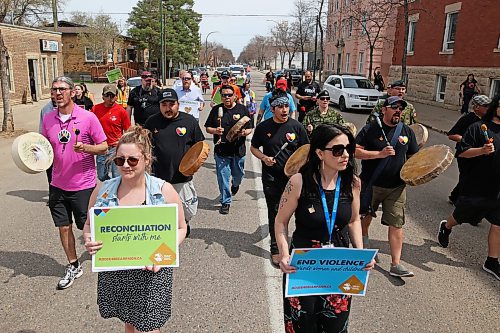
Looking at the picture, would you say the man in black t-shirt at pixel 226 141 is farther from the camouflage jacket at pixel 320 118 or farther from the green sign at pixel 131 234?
the green sign at pixel 131 234

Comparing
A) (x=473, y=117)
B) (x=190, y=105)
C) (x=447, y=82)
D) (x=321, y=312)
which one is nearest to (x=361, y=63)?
(x=447, y=82)

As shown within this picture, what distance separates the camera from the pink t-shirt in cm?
403

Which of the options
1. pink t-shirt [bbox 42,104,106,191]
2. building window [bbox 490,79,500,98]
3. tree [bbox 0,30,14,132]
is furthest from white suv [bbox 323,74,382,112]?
pink t-shirt [bbox 42,104,106,191]

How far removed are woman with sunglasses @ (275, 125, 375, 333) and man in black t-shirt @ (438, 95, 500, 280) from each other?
2.63m

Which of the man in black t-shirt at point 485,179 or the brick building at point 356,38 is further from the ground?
the brick building at point 356,38

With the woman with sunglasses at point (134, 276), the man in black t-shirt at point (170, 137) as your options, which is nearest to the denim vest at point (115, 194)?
the woman with sunglasses at point (134, 276)

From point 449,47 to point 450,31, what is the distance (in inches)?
34.0

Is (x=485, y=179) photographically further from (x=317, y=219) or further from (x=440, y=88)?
(x=440, y=88)

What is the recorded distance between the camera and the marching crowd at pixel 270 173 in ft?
8.59

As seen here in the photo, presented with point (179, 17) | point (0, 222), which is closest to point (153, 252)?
point (0, 222)

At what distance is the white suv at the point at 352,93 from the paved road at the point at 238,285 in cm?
1394

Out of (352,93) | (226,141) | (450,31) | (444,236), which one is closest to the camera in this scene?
(444,236)

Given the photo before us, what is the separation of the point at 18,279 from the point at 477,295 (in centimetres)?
469

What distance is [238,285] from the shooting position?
4.25 m
